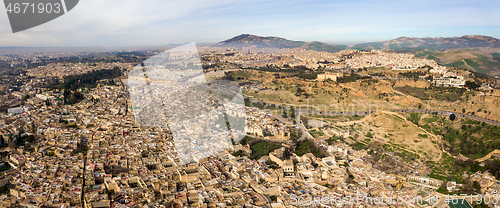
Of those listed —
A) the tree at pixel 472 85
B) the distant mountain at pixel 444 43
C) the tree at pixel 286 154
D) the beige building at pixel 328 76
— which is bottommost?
the tree at pixel 286 154

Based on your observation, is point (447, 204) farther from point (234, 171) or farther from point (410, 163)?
point (234, 171)

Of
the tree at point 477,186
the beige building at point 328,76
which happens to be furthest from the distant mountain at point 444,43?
the tree at point 477,186

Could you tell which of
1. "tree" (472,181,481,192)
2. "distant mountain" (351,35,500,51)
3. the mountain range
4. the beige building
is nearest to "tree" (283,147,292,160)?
"tree" (472,181,481,192)

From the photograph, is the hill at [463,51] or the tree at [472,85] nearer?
the tree at [472,85]

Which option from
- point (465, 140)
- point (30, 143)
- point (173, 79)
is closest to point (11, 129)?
point (30, 143)

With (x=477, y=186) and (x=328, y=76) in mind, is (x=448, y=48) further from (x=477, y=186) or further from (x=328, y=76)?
(x=477, y=186)

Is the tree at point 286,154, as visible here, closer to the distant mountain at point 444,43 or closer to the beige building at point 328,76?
the beige building at point 328,76

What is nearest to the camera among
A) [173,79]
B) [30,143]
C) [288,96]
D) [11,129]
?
[30,143]
